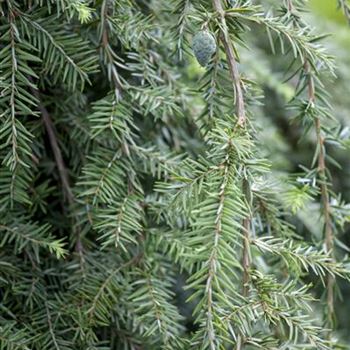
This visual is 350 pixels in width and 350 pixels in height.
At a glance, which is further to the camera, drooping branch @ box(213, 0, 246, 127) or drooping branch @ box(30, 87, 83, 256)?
drooping branch @ box(30, 87, 83, 256)

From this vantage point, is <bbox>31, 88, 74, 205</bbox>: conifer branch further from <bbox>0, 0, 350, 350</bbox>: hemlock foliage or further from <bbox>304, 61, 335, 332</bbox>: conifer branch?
<bbox>304, 61, 335, 332</bbox>: conifer branch

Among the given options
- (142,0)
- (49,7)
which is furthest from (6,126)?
(142,0)

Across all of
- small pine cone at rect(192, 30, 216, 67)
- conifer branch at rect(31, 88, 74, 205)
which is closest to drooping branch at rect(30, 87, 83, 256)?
conifer branch at rect(31, 88, 74, 205)

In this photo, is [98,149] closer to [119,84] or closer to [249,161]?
[119,84]

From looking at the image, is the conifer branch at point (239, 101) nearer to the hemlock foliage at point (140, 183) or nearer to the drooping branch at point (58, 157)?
the hemlock foliage at point (140, 183)

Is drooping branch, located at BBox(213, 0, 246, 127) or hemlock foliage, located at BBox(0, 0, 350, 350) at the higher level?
drooping branch, located at BBox(213, 0, 246, 127)

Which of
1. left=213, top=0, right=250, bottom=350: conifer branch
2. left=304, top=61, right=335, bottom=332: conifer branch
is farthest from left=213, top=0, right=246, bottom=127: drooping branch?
left=304, top=61, right=335, bottom=332: conifer branch

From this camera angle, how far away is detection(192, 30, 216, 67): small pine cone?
1.30 feet

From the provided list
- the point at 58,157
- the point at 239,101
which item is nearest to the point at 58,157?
the point at 58,157

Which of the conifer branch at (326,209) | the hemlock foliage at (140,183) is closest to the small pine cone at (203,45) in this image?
the hemlock foliage at (140,183)

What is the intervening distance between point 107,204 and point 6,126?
0.39 feet

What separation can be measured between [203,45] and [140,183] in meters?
0.17

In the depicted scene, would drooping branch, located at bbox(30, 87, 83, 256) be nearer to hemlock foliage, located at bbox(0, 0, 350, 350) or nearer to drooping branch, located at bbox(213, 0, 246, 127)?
hemlock foliage, located at bbox(0, 0, 350, 350)

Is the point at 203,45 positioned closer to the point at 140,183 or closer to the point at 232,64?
the point at 232,64
